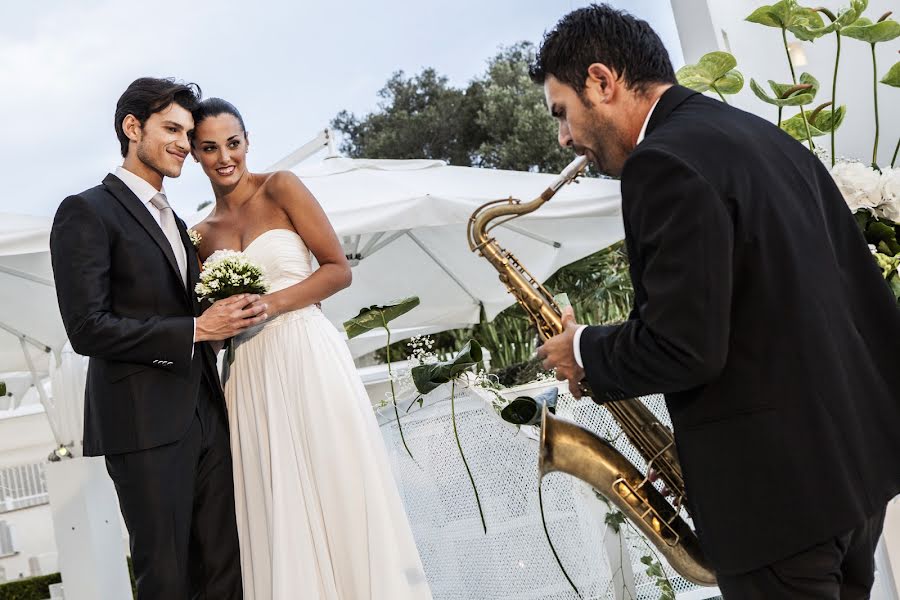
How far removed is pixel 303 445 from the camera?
3.40 metres

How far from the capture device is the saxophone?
2.40 meters

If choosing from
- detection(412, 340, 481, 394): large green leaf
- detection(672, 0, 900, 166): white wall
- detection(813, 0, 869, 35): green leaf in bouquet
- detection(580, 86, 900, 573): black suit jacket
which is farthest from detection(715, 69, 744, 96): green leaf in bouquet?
detection(580, 86, 900, 573): black suit jacket

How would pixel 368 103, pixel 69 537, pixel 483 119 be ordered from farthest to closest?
pixel 368 103
pixel 483 119
pixel 69 537

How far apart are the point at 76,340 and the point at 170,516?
618mm

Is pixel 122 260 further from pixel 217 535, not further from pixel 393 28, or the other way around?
pixel 393 28

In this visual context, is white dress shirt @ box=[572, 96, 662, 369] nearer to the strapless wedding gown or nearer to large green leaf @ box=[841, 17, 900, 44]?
the strapless wedding gown

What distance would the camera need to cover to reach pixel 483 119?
2427 cm

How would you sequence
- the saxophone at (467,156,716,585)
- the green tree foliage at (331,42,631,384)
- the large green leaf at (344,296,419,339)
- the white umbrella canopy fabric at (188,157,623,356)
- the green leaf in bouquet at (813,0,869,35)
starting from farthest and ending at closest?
the green tree foliage at (331,42,631,384) → the white umbrella canopy fabric at (188,157,623,356) → the large green leaf at (344,296,419,339) → the green leaf in bouquet at (813,0,869,35) → the saxophone at (467,156,716,585)

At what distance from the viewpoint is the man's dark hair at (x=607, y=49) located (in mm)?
1986

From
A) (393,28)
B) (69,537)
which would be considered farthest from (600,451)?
(393,28)

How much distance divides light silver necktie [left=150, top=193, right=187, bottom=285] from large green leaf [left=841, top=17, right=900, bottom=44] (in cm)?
262

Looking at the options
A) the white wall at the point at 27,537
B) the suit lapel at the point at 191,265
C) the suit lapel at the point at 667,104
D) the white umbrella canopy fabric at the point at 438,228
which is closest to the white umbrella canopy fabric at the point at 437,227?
the white umbrella canopy fabric at the point at 438,228

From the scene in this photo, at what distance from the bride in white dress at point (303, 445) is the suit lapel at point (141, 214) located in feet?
1.06

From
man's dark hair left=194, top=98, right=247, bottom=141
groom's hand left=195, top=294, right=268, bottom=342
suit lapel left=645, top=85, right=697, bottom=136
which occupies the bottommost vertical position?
groom's hand left=195, top=294, right=268, bottom=342
